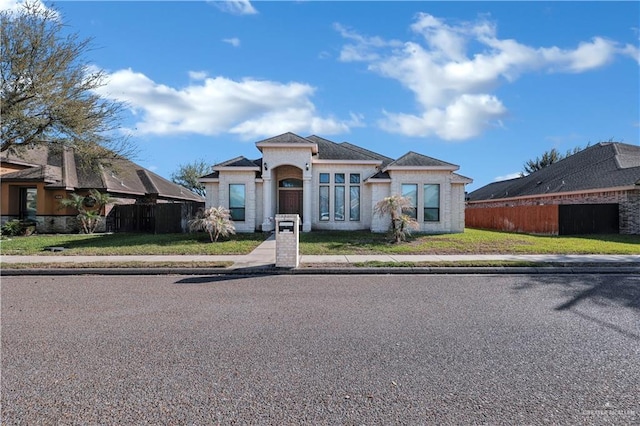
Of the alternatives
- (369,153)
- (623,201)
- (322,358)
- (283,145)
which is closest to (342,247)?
(283,145)

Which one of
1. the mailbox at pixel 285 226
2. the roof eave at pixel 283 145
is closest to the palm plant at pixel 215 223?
the roof eave at pixel 283 145

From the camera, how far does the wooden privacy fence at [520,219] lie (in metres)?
19.9

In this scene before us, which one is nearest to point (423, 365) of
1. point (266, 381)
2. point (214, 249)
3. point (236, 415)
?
point (266, 381)

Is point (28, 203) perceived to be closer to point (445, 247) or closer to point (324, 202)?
point (324, 202)

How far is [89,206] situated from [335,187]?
50.8ft

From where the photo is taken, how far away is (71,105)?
53.7ft

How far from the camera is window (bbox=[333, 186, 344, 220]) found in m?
20.2

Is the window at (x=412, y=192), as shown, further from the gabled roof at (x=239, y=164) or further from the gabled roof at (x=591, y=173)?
the gabled roof at (x=591, y=173)

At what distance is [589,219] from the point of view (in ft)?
63.9

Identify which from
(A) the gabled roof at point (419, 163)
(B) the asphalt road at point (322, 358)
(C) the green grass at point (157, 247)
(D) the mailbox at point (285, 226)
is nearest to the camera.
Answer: (B) the asphalt road at point (322, 358)

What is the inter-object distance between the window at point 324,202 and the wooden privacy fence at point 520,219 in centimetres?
1246

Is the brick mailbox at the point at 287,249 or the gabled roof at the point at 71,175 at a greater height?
the gabled roof at the point at 71,175

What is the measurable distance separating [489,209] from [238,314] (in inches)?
1042

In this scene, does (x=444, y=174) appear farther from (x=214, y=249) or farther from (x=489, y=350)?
(x=489, y=350)
